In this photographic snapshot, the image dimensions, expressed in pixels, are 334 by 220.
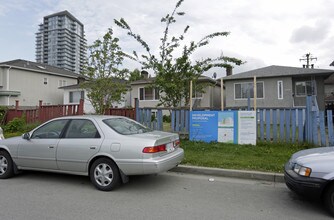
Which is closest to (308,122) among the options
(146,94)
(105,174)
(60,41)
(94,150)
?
(105,174)

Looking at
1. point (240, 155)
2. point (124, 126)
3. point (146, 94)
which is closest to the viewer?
point (124, 126)

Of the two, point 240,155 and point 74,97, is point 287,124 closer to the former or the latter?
point 240,155

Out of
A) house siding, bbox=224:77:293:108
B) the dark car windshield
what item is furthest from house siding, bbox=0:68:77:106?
the dark car windshield

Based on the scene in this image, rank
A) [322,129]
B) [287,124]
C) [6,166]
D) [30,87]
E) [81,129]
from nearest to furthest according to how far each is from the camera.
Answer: [81,129] → [6,166] → [322,129] → [287,124] → [30,87]

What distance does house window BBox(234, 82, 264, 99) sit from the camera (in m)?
21.7

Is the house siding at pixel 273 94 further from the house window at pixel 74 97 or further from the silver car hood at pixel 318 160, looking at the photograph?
the silver car hood at pixel 318 160

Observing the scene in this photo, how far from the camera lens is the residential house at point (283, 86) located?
20672 mm

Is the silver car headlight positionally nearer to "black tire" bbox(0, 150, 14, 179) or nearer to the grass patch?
the grass patch

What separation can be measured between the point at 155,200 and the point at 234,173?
232cm

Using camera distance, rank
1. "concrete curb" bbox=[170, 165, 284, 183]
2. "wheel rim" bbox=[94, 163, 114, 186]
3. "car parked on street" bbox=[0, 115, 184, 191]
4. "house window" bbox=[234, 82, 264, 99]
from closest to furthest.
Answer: "car parked on street" bbox=[0, 115, 184, 191], "wheel rim" bbox=[94, 163, 114, 186], "concrete curb" bbox=[170, 165, 284, 183], "house window" bbox=[234, 82, 264, 99]

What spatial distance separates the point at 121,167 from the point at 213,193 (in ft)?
5.94

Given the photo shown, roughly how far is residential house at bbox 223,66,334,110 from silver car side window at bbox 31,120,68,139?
671 inches

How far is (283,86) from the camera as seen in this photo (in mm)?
20906

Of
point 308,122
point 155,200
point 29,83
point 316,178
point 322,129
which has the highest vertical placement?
point 29,83
